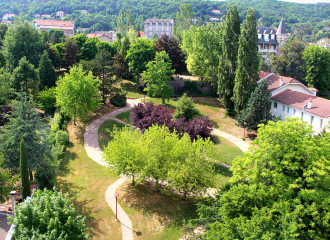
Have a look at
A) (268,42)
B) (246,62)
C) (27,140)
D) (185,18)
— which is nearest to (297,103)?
(246,62)

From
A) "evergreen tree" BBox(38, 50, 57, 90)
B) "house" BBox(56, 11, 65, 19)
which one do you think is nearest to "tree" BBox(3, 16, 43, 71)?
"evergreen tree" BBox(38, 50, 57, 90)

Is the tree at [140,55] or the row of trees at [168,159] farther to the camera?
the tree at [140,55]

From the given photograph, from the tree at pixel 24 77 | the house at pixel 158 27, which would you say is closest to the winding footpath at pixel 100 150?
the tree at pixel 24 77

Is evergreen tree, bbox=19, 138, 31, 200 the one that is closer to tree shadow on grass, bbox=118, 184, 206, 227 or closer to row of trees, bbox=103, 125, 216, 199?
row of trees, bbox=103, 125, 216, 199

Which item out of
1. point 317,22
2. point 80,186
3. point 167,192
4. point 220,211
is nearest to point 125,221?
point 167,192

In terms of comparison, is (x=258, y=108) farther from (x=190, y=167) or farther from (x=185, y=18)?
(x=185, y=18)

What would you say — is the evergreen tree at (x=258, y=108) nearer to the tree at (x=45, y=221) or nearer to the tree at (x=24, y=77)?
the tree at (x=45, y=221)
